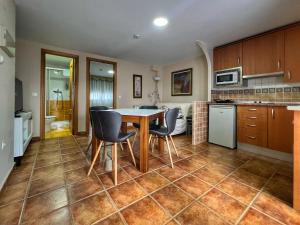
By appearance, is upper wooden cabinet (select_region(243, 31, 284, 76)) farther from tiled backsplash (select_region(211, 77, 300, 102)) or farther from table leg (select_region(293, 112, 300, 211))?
table leg (select_region(293, 112, 300, 211))

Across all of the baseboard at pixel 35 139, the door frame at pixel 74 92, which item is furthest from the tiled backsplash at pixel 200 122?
the baseboard at pixel 35 139

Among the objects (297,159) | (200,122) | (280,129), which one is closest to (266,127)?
(280,129)

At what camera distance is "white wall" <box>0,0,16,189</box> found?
157 centimetres

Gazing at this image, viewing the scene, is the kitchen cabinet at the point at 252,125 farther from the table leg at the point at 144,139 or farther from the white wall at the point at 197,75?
the table leg at the point at 144,139

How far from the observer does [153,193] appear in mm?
1518

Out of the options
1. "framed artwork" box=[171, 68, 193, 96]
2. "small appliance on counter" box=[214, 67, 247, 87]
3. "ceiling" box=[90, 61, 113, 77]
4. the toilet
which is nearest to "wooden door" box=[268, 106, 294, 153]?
"small appliance on counter" box=[214, 67, 247, 87]

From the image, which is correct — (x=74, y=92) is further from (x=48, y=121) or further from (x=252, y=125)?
(x=252, y=125)

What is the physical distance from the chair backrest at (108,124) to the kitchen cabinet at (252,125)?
241cm

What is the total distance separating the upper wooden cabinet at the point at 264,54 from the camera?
101 inches

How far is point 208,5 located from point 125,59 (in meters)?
3.14

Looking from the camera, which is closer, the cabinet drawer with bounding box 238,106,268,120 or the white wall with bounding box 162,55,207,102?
the cabinet drawer with bounding box 238,106,268,120

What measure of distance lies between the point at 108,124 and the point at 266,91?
3.19 m

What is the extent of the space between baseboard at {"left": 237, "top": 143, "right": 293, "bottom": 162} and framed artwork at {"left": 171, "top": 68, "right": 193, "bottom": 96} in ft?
7.40

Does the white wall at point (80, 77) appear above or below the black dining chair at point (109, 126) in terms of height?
above
